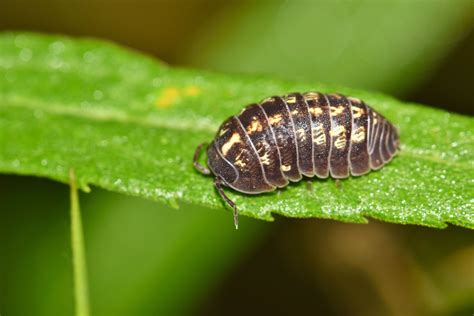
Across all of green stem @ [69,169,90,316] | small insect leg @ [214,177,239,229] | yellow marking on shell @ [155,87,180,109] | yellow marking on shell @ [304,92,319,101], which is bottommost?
green stem @ [69,169,90,316]

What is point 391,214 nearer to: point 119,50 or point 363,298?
point 363,298

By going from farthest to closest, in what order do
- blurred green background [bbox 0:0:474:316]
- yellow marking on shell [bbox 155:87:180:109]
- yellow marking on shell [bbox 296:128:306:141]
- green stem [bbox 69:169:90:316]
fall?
blurred green background [bbox 0:0:474:316] < yellow marking on shell [bbox 155:87:180:109] < yellow marking on shell [bbox 296:128:306:141] < green stem [bbox 69:169:90:316]

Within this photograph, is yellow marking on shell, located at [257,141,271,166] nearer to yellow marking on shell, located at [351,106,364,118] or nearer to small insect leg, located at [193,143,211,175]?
small insect leg, located at [193,143,211,175]

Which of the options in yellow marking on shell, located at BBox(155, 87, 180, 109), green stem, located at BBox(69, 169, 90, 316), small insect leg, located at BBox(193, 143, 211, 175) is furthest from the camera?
yellow marking on shell, located at BBox(155, 87, 180, 109)

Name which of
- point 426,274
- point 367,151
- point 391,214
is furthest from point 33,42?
point 426,274

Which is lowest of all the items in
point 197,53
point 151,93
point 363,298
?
point 363,298

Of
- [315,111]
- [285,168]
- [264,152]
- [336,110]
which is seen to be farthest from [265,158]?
[336,110]

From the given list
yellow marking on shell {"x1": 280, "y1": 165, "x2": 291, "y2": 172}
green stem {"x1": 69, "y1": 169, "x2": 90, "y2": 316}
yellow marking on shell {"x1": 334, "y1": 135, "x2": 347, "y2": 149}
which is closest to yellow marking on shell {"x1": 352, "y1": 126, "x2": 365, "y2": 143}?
yellow marking on shell {"x1": 334, "y1": 135, "x2": 347, "y2": 149}
